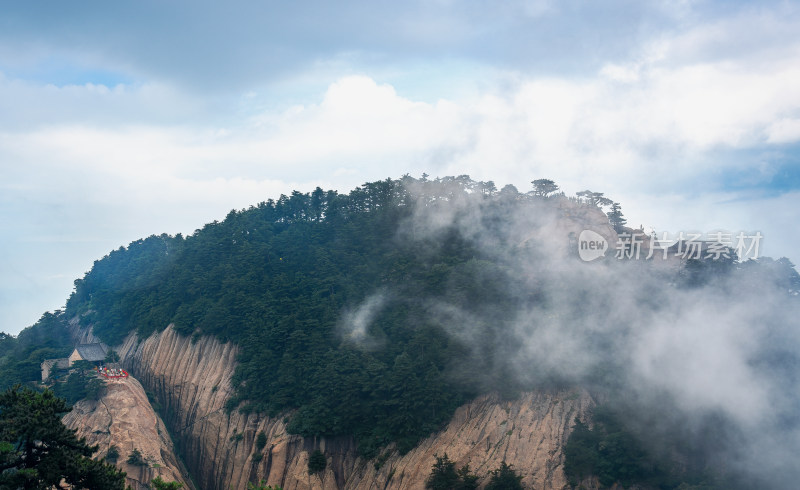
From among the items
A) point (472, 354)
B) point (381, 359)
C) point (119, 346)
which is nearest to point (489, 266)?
point (472, 354)

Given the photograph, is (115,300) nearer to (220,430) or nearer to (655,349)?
(220,430)

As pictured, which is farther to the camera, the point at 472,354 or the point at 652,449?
the point at 472,354

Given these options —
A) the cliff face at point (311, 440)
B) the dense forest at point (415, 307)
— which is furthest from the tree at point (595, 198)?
the cliff face at point (311, 440)

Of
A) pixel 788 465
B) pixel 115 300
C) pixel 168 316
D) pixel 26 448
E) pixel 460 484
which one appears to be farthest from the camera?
pixel 115 300

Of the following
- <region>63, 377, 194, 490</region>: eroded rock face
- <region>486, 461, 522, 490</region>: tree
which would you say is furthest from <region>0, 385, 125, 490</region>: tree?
<region>63, 377, 194, 490</region>: eroded rock face

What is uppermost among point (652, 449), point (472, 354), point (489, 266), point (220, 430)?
point (489, 266)

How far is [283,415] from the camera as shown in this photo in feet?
157

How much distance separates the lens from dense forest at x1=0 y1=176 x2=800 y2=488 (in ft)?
140

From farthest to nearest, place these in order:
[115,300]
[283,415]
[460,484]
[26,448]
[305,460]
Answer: [115,300], [283,415], [305,460], [460,484], [26,448]

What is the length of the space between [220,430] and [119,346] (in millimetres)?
22509

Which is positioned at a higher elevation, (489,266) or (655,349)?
(489,266)

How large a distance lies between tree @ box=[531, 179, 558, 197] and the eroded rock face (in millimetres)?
46789

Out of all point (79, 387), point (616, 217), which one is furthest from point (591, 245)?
point (79, 387)

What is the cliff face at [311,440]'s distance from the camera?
39969 millimetres
